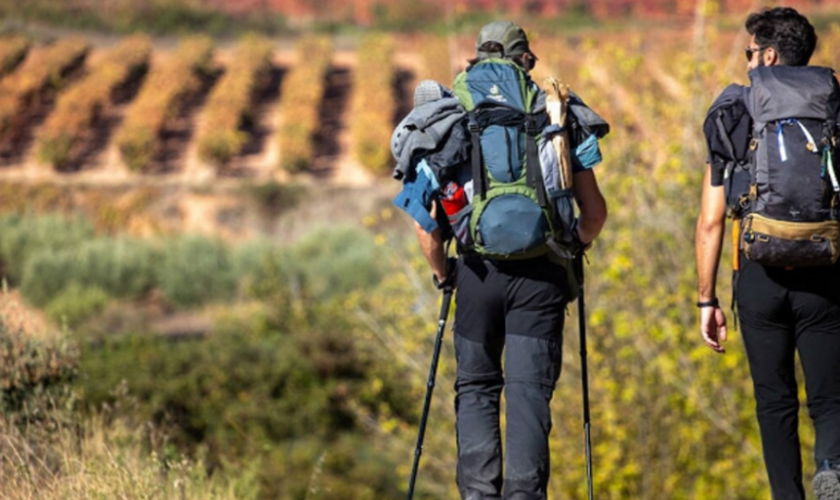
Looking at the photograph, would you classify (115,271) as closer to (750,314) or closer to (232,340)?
(232,340)

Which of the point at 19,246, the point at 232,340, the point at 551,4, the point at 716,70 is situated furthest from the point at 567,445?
the point at 551,4

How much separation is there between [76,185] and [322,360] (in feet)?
50.1

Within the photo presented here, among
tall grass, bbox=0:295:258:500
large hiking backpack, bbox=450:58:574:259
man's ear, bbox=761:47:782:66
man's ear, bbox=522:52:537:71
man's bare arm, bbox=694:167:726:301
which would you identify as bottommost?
tall grass, bbox=0:295:258:500

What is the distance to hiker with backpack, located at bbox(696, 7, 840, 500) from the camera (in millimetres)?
4512

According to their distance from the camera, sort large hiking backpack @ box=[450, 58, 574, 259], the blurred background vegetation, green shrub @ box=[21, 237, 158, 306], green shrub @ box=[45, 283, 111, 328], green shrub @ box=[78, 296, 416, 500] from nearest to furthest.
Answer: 1. large hiking backpack @ box=[450, 58, 574, 259]
2. the blurred background vegetation
3. green shrub @ box=[78, 296, 416, 500]
4. green shrub @ box=[45, 283, 111, 328]
5. green shrub @ box=[21, 237, 158, 306]

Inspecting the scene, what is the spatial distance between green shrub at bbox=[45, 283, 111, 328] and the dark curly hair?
1445 cm

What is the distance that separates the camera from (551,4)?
3903 cm

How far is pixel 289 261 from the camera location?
20.6 metres

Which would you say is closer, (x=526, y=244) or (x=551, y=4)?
(x=526, y=244)

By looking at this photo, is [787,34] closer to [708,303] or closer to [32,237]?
[708,303]

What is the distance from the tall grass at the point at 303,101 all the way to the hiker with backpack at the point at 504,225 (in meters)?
24.7

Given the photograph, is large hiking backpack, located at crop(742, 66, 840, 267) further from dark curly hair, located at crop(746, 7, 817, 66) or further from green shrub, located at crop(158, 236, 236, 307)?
green shrub, located at crop(158, 236, 236, 307)

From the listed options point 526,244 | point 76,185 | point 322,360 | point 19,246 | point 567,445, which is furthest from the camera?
point 76,185

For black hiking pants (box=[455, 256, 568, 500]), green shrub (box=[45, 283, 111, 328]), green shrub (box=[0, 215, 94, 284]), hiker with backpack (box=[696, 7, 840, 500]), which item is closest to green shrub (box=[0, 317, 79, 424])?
black hiking pants (box=[455, 256, 568, 500])
